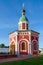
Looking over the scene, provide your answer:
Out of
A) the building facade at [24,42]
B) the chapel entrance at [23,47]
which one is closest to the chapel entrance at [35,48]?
the building facade at [24,42]

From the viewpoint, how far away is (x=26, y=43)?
3312cm

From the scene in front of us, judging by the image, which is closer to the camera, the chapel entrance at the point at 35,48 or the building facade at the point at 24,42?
the building facade at the point at 24,42

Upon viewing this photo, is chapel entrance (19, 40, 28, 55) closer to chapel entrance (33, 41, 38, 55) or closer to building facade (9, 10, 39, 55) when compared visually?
building facade (9, 10, 39, 55)

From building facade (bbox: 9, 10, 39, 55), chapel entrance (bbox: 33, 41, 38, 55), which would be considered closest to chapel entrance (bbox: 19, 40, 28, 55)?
building facade (bbox: 9, 10, 39, 55)

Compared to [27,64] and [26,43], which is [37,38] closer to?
[26,43]

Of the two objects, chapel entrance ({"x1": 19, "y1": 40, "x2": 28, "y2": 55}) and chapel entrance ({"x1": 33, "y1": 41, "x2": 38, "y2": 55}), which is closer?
Answer: chapel entrance ({"x1": 19, "y1": 40, "x2": 28, "y2": 55})

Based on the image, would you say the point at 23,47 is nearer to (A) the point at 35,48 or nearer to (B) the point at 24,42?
(B) the point at 24,42

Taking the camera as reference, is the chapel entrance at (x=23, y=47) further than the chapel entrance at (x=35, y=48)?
No

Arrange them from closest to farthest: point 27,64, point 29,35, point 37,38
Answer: point 27,64, point 29,35, point 37,38

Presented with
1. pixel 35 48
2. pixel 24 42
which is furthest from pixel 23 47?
pixel 35 48

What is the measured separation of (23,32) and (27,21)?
116 inches

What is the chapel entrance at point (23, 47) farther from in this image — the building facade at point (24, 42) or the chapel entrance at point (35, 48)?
the chapel entrance at point (35, 48)

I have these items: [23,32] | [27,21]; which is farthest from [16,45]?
[27,21]

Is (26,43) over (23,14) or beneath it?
beneath
